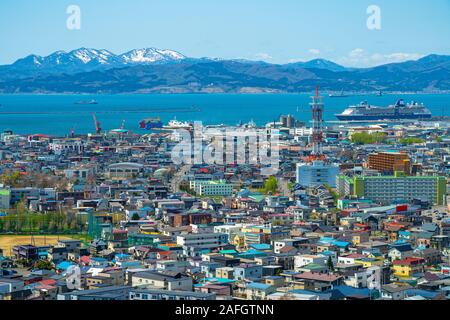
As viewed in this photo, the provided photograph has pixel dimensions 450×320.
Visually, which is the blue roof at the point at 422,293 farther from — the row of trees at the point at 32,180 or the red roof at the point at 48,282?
the row of trees at the point at 32,180

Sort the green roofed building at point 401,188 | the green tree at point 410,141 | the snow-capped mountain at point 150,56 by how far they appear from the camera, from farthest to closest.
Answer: the snow-capped mountain at point 150,56
the green tree at point 410,141
the green roofed building at point 401,188

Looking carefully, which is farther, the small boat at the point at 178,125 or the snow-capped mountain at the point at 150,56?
the snow-capped mountain at the point at 150,56

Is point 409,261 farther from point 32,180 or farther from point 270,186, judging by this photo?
point 32,180

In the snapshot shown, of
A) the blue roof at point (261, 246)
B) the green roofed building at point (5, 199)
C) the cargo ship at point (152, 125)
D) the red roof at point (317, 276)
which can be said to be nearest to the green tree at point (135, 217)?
the green roofed building at point (5, 199)

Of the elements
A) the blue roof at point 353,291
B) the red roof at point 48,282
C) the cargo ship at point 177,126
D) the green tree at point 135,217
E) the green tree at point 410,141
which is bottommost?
the green tree at point 135,217
